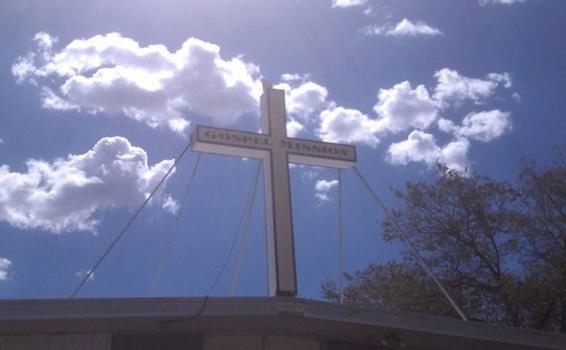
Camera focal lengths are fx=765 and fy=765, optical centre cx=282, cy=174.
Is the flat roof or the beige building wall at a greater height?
the flat roof

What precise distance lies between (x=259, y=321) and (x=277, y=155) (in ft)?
11.0

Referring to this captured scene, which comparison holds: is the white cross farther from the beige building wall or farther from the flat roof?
the beige building wall

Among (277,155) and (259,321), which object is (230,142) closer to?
(277,155)

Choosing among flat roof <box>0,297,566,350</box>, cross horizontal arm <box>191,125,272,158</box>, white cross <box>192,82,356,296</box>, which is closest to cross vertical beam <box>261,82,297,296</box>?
white cross <box>192,82,356,296</box>

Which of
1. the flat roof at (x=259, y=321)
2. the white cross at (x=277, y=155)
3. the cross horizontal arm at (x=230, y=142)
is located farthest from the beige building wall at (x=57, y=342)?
the cross horizontal arm at (x=230, y=142)

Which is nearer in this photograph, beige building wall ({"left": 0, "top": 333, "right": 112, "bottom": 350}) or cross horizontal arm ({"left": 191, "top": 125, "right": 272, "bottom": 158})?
beige building wall ({"left": 0, "top": 333, "right": 112, "bottom": 350})

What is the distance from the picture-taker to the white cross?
1203 cm

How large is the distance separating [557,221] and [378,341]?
37.0 ft

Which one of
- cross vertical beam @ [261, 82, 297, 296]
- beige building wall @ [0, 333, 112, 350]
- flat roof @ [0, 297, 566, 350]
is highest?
cross vertical beam @ [261, 82, 297, 296]

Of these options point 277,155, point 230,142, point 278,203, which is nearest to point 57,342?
point 278,203

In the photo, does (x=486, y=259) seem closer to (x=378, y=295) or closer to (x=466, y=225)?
(x=466, y=225)

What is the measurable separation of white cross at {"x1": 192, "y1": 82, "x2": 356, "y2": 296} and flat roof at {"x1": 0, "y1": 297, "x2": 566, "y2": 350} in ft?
2.90

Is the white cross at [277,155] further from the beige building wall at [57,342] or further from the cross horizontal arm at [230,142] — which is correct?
the beige building wall at [57,342]

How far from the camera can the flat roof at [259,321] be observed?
9523mm
